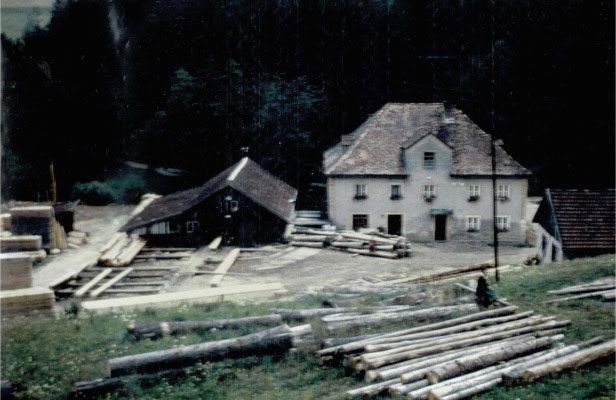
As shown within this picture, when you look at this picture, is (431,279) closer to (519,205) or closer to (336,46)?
(519,205)

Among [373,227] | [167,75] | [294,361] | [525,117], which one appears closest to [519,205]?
[525,117]

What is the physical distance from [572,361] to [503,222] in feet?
4.86

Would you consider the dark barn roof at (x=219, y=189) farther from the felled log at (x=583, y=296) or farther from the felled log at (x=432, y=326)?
the felled log at (x=583, y=296)

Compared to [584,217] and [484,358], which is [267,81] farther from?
[584,217]

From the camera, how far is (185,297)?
215 inches

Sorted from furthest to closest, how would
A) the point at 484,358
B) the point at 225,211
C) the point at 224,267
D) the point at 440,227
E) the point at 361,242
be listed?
the point at 440,227
the point at 361,242
the point at 225,211
the point at 224,267
the point at 484,358

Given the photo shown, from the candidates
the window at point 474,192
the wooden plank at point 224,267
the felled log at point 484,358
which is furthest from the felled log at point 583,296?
the wooden plank at point 224,267

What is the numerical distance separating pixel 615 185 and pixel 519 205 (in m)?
1.20

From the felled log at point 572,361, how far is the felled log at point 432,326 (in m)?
0.91

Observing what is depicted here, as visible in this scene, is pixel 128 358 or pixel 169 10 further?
pixel 169 10

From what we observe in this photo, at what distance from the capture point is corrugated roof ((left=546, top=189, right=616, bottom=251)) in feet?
21.8

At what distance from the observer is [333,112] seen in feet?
19.2

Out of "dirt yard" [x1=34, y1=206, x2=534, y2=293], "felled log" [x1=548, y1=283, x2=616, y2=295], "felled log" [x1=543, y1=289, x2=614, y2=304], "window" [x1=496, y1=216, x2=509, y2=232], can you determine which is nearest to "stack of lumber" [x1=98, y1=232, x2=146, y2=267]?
"dirt yard" [x1=34, y1=206, x2=534, y2=293]

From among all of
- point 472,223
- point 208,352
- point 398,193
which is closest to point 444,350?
point 472,223
